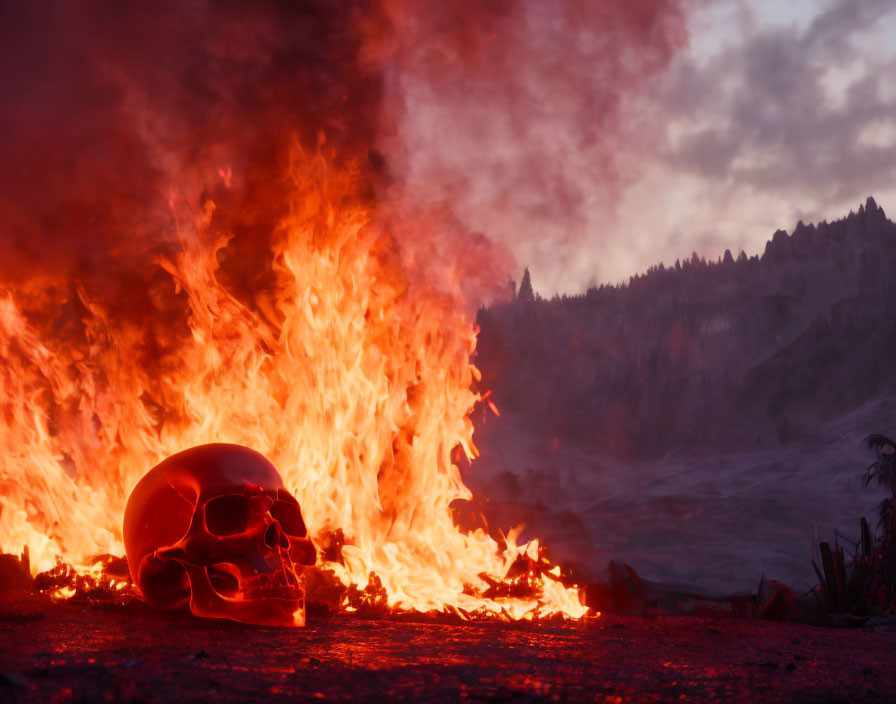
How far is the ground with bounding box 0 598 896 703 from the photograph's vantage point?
4.03 metres

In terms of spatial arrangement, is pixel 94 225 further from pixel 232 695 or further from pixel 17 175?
pixel 232 695

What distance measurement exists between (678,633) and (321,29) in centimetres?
1001

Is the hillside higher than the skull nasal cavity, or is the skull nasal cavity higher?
the hillside

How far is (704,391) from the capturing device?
276 ft

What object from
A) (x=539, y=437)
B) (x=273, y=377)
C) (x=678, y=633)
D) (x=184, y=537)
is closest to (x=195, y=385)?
(x=273, y=377)

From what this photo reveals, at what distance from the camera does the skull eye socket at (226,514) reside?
7.00 m

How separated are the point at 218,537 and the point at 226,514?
53cm

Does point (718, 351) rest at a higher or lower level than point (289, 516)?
higher

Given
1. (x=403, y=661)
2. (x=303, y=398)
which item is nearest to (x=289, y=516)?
(x=403, y=661)

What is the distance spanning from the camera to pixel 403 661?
5121mm

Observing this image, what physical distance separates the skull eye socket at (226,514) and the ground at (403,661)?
0.85 m

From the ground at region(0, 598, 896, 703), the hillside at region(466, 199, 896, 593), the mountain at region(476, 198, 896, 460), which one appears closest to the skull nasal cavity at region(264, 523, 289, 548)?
the ground at region(0, 598, 896, 703)

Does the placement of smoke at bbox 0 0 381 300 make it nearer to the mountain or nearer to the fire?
the fire

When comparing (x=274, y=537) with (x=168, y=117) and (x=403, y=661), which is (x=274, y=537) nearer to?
(x=403, y=661)
